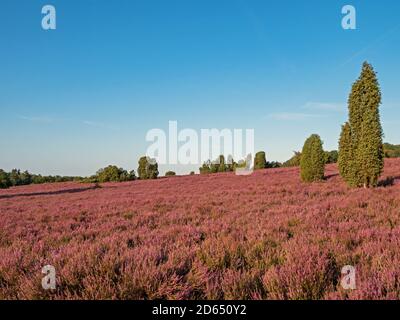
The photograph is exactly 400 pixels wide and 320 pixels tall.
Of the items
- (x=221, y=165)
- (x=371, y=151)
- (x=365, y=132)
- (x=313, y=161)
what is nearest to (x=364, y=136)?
(x=365, y=132)

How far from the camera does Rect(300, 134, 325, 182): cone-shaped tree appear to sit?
21.6 m

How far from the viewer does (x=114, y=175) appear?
179ft

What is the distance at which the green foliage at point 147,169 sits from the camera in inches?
2206

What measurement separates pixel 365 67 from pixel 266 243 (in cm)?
1518

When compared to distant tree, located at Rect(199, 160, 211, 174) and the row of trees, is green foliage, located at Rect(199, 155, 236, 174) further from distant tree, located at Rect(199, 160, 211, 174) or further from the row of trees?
the row of trees

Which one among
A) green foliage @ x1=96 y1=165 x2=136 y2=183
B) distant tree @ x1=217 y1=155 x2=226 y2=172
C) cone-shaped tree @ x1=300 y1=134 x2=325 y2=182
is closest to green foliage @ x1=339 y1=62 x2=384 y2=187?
cone-shaped tree @ x1=300 y1=134 x2=325 y2=182

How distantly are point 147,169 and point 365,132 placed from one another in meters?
45.0

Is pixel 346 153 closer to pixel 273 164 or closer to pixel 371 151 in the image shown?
pixel 371 151

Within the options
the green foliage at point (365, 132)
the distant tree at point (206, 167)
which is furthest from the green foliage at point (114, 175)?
the green foliage at point (365, 132)
